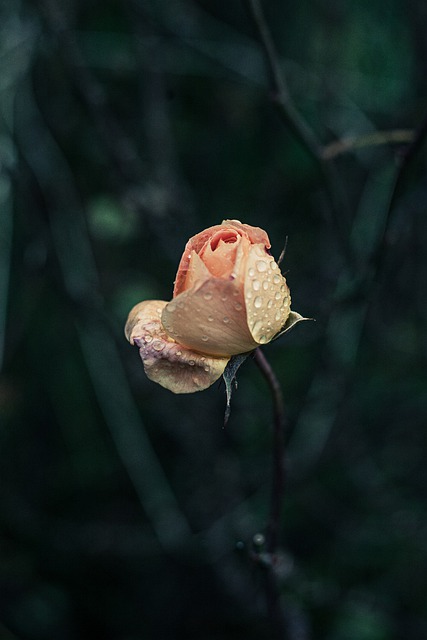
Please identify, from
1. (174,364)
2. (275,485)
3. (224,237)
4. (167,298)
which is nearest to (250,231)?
(224,237)

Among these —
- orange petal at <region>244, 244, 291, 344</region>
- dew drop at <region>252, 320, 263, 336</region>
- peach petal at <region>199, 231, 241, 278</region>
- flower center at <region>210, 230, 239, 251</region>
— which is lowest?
dew drop at <region>252, 320, 263, 336</region>

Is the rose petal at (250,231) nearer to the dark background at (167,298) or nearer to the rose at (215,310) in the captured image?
the rose at (215,310)

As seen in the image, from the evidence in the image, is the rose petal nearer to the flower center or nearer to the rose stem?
the flower center

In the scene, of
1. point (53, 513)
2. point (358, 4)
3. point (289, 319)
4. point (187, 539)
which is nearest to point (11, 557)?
point (53, 513)

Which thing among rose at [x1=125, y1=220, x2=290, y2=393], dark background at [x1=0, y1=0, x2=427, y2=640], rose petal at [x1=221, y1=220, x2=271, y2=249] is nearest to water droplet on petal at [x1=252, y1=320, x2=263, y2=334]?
rose at [x1=125, y1=220, x2=290, y2=393]


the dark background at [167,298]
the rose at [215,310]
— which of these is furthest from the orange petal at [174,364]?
the dark background at [167,298]

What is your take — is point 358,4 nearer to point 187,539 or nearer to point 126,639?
point 187,539
